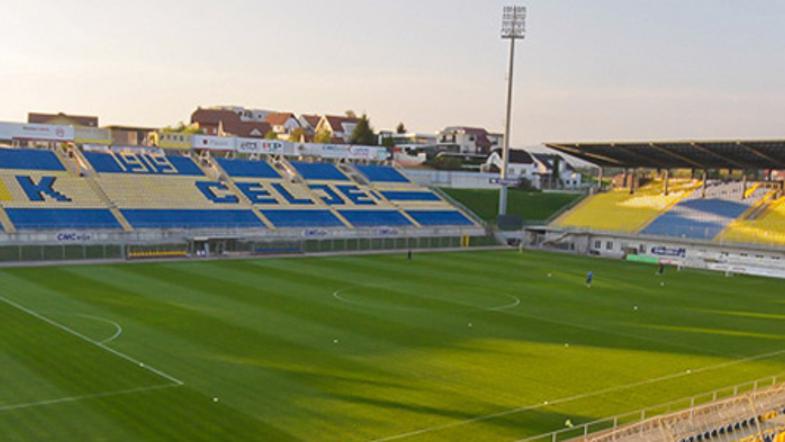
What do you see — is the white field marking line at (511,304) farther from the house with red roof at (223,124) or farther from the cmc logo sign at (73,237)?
the house with red roof at (223,124)

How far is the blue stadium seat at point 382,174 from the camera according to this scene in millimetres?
72125

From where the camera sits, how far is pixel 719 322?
32594 millimetres

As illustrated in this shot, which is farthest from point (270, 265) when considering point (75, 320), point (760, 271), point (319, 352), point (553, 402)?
point (760, 271)

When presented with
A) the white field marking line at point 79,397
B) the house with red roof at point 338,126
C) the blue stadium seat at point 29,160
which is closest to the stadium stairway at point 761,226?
the white field marking line at point 79,397

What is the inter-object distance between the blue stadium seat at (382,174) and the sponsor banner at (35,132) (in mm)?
28327

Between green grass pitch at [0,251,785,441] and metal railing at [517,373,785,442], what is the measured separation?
1.62ft

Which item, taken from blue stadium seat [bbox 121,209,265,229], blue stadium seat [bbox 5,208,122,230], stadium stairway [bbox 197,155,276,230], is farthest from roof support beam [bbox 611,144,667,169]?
blue stadium seat [bbox 5,208,122,230]

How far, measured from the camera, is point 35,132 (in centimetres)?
5572

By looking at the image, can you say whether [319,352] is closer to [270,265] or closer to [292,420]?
[292,420]

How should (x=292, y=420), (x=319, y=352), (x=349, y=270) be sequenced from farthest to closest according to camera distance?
(x=349, y=270) → (x=319, y=352) → (x=292, y=420)

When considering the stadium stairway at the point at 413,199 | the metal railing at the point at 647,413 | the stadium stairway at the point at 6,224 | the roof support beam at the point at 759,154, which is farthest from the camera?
the stadium stairway at the point at 413,199

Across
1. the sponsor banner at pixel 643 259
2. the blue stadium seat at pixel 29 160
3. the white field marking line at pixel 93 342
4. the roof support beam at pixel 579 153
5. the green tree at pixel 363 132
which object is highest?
the green tree at pixel 363 132

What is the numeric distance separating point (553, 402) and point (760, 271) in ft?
125

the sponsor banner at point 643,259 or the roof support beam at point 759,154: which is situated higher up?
the roof support beam at point 759,154
